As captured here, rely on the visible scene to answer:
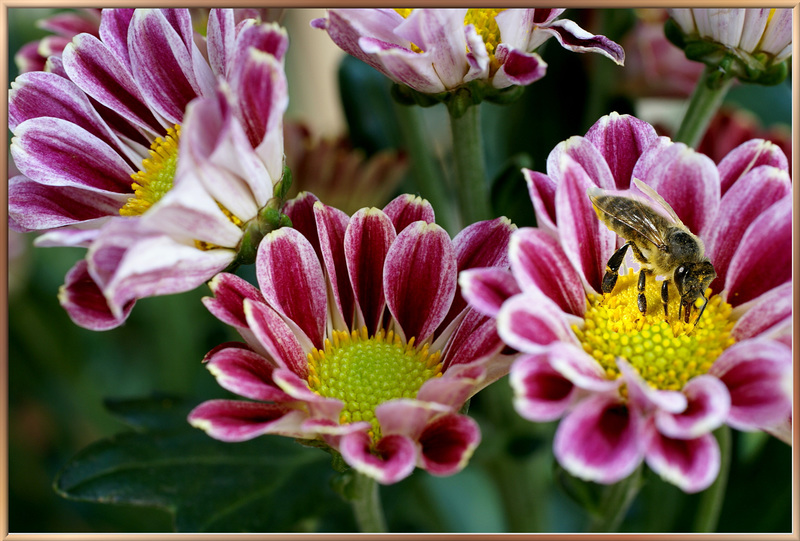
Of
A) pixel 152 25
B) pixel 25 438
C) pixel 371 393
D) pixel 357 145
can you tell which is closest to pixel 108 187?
pixel 152 25

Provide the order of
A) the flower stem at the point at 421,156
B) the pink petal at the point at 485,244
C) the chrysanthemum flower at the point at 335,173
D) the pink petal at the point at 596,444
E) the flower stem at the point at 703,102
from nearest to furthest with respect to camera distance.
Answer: the pink petal at the point at 596,444 → the pink petal at the point at 485,244 → the flower stem at the point at 703,102 → the flower stem at the point at 421,156 → the chrysanthemum flower at the point at 335,173

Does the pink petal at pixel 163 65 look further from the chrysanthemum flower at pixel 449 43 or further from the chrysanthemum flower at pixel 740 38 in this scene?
the chrysanthemum flower at pixel 740 38

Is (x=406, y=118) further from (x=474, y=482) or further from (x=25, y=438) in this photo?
(x=25, y=438)

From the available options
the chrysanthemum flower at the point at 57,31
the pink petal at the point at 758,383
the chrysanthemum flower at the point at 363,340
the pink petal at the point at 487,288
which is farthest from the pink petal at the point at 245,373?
the chrysanthemum flower at the point at 57,31

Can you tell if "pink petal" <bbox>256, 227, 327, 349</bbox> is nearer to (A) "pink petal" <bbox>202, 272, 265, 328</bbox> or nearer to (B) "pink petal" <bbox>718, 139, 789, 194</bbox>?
(A) "pink petal" <bbox>202, 272, 265, 328</bbox>

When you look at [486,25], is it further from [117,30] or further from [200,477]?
[200,477]

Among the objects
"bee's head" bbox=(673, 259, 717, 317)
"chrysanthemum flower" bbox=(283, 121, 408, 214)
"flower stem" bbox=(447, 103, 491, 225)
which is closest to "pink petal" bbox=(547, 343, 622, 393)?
"bee's head" bbox=(673, 259, 717, 317)
